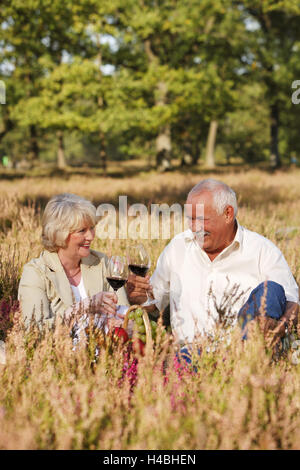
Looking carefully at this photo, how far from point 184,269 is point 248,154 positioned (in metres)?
56.6

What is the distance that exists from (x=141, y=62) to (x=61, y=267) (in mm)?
22229

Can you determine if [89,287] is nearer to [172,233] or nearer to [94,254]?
[94,254]

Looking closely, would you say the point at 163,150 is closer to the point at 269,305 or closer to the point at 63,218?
the point at 63,218

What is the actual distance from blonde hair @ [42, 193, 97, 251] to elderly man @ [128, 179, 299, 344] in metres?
0.62

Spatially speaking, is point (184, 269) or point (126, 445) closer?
point (126, 445)

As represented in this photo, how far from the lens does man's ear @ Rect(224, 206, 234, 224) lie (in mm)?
3641

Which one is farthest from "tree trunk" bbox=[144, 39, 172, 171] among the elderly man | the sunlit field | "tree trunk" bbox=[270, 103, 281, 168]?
the sunlit field

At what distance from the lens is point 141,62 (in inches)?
947

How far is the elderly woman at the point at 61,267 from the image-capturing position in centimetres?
341

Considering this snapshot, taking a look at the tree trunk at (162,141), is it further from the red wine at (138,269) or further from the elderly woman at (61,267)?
the red wine at (138,269)

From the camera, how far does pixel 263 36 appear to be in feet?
86.8
